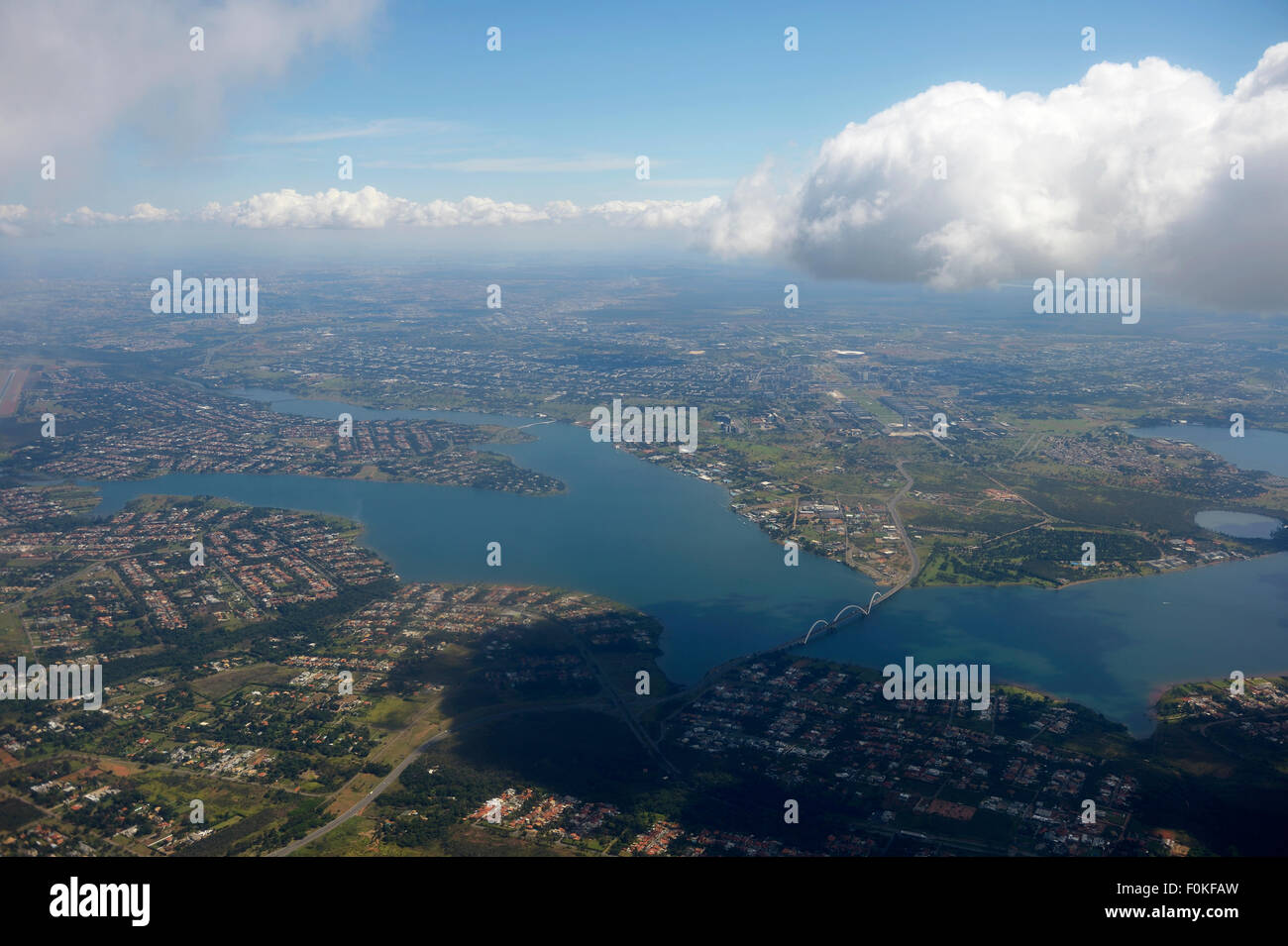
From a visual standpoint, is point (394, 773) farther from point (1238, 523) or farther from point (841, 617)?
point (1238, 523)

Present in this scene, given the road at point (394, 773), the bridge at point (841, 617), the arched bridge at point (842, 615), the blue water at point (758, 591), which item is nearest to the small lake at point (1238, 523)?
the blue water at point (758, 591)

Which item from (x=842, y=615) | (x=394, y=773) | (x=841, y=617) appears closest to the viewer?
(x=394, y=773)

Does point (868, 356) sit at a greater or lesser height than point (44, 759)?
greater

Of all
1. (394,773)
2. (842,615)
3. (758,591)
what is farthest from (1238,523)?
(394,773)

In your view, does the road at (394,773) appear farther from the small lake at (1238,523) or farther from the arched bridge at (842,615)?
the small lake at (1238,523)

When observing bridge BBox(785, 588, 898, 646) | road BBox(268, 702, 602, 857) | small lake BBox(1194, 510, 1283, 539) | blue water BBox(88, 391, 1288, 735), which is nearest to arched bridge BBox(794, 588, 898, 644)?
bridge BBox(785, 588, 898, 646)

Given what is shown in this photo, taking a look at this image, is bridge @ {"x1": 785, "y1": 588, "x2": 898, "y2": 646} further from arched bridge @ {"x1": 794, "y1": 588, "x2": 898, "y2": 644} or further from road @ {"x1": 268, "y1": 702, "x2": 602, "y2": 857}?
road @ {"x1": 268, "y1": 702, "x2": 602, "y2": 857}

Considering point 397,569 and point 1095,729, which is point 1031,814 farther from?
point 397,569
